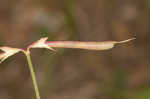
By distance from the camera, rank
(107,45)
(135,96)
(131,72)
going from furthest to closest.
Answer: (131,72), (135,96), (107,45)

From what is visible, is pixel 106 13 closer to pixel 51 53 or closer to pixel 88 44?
pixel 51 53

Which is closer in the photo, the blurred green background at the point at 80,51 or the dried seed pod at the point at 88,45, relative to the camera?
the dried seed pod at the point at 88,45

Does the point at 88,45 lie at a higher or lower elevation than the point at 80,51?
higher

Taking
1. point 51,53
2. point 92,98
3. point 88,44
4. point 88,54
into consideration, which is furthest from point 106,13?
point 88,44

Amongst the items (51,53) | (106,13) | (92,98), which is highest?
(106,13)

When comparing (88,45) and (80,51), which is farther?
(80,51)

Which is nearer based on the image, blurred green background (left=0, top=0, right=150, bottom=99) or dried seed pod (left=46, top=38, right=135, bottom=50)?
dried seed pod (left=46, top=38, right=135, bottom=50)

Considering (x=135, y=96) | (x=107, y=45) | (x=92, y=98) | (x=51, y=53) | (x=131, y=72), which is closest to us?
(x=107, y=45)

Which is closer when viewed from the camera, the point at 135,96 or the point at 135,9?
the point at 135,96
